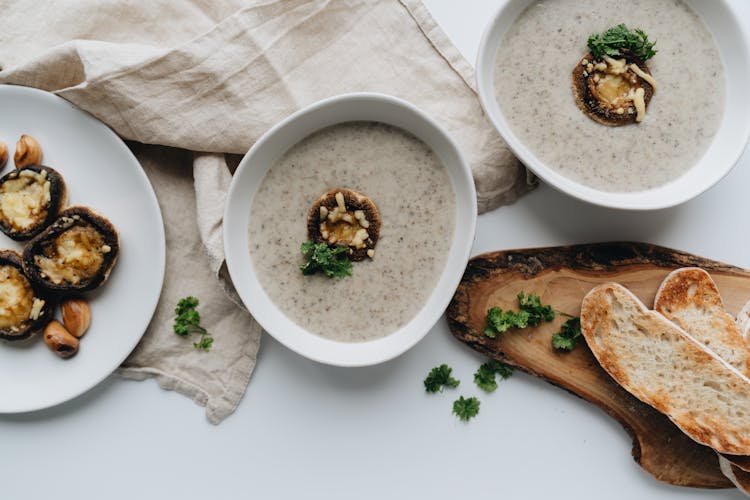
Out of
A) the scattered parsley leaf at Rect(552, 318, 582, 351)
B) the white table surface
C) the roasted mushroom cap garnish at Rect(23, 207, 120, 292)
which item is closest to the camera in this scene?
the roasted mushroom cap garnish at Rect(23, 207, 120, 292)

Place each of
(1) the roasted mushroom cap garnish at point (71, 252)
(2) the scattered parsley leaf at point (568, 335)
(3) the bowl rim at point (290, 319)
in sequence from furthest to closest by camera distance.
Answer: (2) the scattered parsley leaf at point (568, 335) → (1) the roasted mushroom cap garnish at point (71, 252) → (3) the bowl rim at point (290, 319)

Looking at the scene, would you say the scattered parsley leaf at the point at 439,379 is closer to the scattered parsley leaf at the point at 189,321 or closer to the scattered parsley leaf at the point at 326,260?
the scattered parsley leaf at the point at 326,260

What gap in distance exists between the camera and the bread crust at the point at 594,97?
2146mm

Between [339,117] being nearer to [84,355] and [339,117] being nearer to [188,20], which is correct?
[188,20]

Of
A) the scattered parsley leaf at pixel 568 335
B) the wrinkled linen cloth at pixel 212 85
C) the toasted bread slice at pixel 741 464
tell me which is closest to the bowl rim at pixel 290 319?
the wrinkled linen cloth at pixel 212 85

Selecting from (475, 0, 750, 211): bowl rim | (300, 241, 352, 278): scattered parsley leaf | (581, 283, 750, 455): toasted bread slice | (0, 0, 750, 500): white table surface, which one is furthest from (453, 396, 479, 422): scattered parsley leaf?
(475, 0, 750, 211): bowl rim

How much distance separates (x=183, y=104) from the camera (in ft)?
7.33

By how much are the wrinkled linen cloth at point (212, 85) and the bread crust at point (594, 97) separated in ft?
1.00

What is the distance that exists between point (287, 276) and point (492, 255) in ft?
2.46

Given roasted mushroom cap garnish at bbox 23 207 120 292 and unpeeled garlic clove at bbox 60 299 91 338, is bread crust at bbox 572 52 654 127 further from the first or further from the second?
unpeeled garlic clove at bbox 60 299 91 338

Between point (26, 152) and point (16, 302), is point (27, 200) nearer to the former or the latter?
point (26, 152)

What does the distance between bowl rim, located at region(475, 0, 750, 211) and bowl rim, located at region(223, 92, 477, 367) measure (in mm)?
197

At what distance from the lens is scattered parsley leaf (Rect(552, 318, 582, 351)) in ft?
7.65

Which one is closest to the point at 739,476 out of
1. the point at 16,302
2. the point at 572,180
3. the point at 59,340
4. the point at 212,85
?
the point at 572,180
